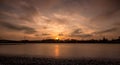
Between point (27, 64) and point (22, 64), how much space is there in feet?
3.59

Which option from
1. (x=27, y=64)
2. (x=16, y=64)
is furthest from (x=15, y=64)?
(x=27, y=64)

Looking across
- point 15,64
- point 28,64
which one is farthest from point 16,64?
point 28,64

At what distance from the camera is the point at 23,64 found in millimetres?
34125

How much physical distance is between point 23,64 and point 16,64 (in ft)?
4.54

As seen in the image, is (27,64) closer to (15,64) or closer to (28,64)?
(28,64)

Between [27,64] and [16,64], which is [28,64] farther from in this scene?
[16,64]

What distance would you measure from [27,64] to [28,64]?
196 millimetres

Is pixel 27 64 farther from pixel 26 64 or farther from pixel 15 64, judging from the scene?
pixel 15 64

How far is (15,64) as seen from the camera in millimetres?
33469

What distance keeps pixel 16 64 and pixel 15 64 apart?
19 centimetres

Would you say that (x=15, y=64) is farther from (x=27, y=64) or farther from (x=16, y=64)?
(x=27, y=64)

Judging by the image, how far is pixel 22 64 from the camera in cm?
3406

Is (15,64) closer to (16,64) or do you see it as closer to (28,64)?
(16,64)

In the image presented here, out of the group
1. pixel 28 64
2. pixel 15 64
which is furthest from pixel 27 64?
pixel 15 64
